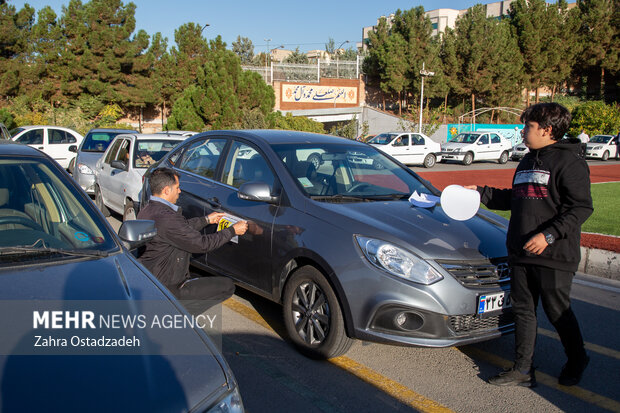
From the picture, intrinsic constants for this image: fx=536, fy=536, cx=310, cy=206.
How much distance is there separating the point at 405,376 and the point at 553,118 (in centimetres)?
198

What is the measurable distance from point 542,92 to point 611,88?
23.4 ft

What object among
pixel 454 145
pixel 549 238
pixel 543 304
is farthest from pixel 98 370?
pixel 454 145

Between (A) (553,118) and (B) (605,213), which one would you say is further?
(B) (605,213)

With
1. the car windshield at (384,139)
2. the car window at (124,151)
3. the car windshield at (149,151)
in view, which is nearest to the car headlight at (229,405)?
the car windshield at (149,151)

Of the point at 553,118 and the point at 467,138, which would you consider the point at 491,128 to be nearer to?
the point at 467,138

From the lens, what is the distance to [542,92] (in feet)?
197

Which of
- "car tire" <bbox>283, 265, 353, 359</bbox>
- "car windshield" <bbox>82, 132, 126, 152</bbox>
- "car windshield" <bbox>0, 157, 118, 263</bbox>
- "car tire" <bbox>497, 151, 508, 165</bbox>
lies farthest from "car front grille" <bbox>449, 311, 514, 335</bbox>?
"car tire" <bbox>497, 151, 508, 165</bbox>

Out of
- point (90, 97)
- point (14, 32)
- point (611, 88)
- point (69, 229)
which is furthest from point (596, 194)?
point (611, 88)

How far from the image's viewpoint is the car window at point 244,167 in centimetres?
464

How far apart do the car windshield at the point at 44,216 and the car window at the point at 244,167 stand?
1713 millimetres

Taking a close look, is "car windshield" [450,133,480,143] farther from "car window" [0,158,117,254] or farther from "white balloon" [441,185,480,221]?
"car window" [0,158,117,254]

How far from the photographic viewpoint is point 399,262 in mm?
3486

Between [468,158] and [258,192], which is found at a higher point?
[258,192]

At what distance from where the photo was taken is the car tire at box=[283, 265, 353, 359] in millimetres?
3688
